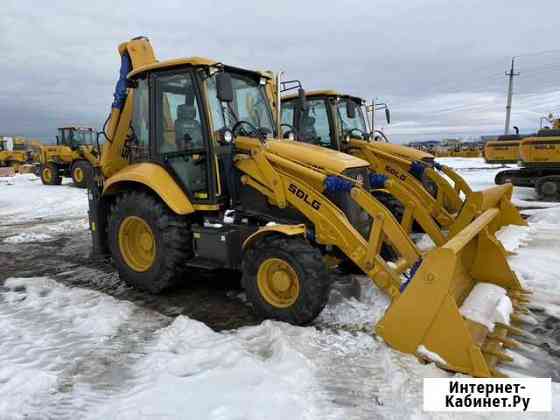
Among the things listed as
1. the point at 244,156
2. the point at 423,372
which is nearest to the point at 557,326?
the point at 423,372

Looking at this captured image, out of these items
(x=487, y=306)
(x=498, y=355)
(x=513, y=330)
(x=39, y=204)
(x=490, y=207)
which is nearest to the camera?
(x=498, y=355)

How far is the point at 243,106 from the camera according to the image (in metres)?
5.24

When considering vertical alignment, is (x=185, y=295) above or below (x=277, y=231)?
below

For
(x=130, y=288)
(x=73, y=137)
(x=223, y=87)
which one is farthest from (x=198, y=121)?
(x=73, y=137)

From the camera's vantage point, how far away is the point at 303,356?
11.5 ft

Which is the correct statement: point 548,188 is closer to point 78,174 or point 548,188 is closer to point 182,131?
point 182,131

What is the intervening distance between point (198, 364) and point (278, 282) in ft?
3.57

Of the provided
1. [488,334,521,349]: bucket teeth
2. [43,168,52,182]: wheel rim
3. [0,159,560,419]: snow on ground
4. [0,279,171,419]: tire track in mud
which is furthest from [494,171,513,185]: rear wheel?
[43,168,52,182]: wheel rim

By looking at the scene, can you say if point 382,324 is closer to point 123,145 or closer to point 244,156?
point 244,156

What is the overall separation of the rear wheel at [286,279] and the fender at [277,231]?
0.06 meters

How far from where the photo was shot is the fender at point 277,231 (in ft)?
13.4

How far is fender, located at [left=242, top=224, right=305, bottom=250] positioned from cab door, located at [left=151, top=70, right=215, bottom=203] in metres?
0.83

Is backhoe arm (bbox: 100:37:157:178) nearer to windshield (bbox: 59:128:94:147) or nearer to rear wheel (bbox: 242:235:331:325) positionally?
rear wheel (bbox: 242:235:331:325)

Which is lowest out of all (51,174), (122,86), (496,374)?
(496,374)
